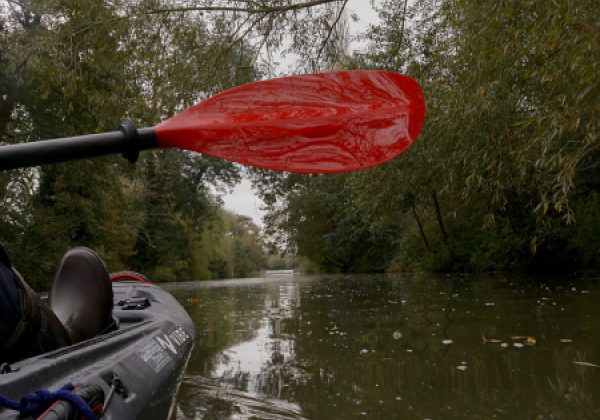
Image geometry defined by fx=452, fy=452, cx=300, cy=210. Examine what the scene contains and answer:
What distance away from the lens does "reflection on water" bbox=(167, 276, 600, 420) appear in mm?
2455

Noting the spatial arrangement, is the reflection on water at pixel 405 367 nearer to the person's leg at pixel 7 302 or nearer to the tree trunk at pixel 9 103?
the person's leg at pixel 7 302

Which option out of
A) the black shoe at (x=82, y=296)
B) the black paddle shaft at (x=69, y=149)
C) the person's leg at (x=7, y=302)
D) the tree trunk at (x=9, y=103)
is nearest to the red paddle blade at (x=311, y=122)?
the black paddle shaft at (x=69, y=149)

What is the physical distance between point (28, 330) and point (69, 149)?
33.0 inches

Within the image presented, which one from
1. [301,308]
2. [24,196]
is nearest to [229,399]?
[301,308]

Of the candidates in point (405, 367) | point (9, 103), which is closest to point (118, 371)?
point (405, 367)

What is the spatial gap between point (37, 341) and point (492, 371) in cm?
265

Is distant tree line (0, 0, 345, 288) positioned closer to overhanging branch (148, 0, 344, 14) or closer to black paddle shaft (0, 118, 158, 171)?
overhanging branch (148, 0, 344, 14)

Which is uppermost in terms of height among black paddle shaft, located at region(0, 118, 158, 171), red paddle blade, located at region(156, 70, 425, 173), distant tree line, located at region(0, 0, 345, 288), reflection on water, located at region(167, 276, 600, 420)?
distant tree line, located at region(0, 0, 345, 288)

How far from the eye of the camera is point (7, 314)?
4.46 ft

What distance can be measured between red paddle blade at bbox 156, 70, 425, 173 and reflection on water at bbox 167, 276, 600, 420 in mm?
1589

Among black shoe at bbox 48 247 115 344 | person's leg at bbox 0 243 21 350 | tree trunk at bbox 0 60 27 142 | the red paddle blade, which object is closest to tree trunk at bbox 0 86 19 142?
tree trunk at bbox 0 60 27 142

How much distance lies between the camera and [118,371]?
1546 millimetres

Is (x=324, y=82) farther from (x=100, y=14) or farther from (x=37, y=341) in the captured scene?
(x=100, y=14)

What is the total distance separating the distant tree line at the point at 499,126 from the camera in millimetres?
4031
